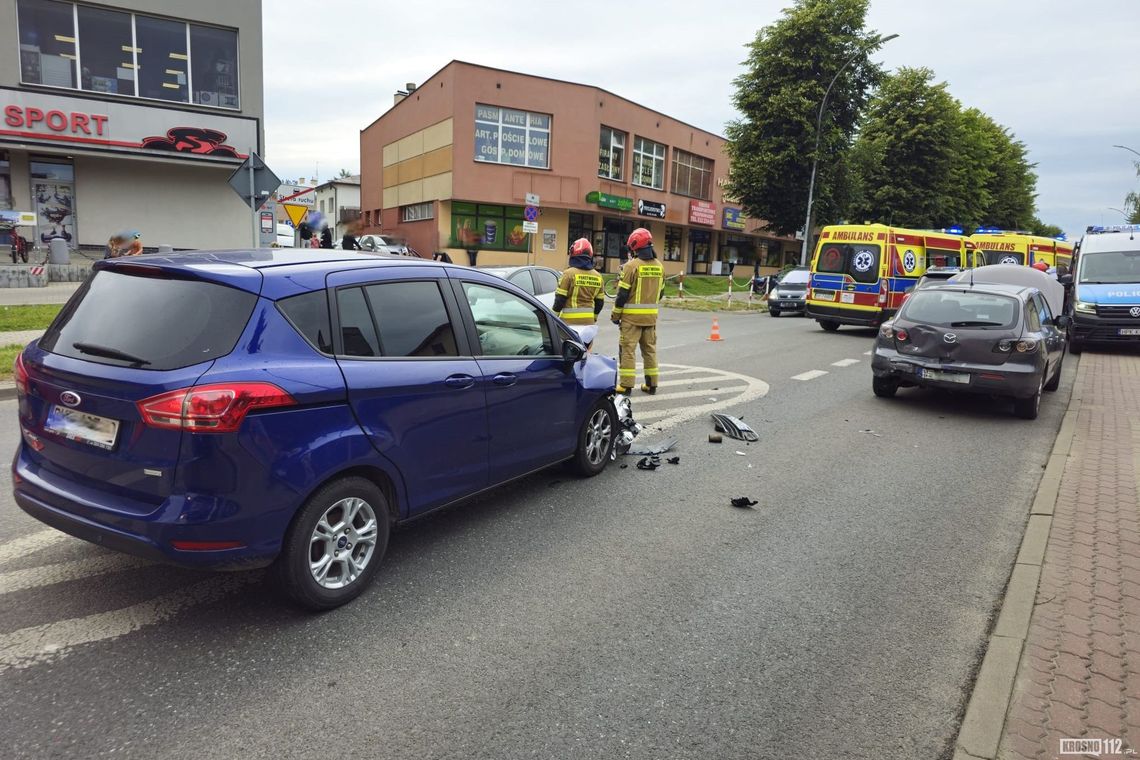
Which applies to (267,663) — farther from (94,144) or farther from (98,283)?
(94,144)

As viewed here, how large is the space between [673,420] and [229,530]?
5.39 meters

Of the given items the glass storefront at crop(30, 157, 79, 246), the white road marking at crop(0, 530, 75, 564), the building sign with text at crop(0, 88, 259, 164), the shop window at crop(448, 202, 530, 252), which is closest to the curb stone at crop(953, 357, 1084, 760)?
the white road marking at crop(0, 530, 75, 564)

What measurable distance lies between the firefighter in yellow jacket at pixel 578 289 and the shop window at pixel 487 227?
26030mm

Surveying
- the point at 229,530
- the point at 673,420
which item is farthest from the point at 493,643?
the point at 673,420

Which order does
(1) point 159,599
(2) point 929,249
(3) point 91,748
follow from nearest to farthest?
(3) point 91,748
(1) point 159,599
(2) point 929,249

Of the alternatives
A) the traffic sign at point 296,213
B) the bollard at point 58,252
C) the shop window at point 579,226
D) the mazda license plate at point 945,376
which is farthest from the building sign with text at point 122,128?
the mazda license plate at point 945,376

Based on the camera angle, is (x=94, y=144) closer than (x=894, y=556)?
No

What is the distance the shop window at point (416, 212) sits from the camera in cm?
3666

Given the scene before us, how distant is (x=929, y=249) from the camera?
18.9 m

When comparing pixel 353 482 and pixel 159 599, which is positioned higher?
pixel 353 482

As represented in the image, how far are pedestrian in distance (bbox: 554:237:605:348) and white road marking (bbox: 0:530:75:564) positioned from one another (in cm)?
548

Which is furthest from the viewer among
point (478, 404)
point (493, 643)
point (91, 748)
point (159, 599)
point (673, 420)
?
point (673, 420)

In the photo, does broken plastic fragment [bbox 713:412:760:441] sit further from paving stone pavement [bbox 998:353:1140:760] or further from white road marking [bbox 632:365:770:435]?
paving stone pavement [bbox 998:353:1140:760]

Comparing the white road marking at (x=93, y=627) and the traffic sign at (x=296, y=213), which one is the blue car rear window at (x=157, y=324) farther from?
the traffic sign at (x=296, y=213)
